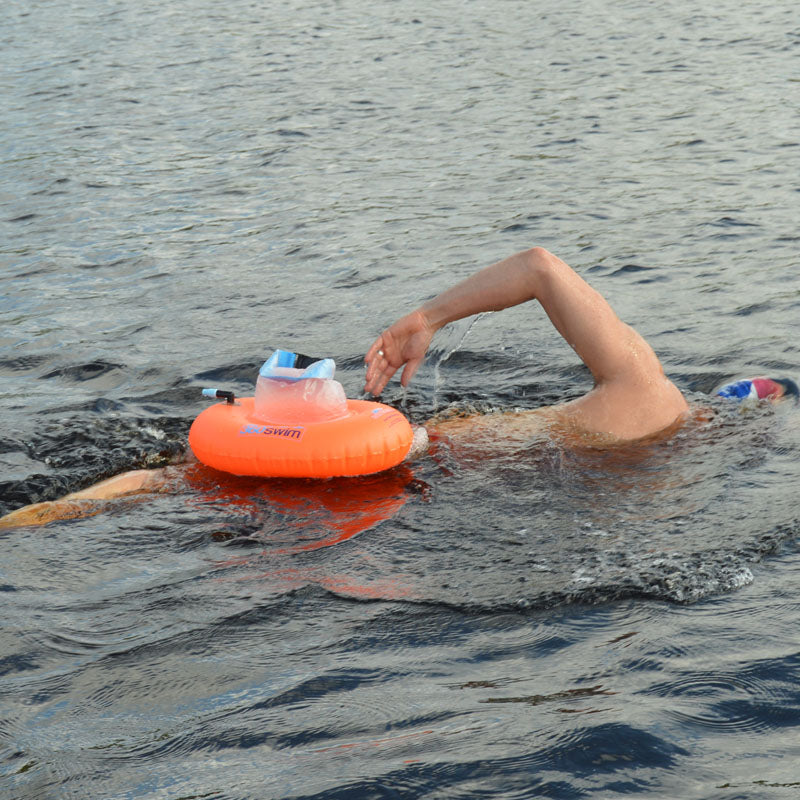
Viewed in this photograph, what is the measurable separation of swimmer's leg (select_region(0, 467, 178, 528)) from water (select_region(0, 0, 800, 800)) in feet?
0.37

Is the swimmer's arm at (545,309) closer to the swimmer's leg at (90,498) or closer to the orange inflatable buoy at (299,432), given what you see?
the orange inflatable buoy at (299,432)

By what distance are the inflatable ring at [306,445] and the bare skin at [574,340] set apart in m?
0.22

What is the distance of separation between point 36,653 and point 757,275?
689cm

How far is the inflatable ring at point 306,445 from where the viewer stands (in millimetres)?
5195

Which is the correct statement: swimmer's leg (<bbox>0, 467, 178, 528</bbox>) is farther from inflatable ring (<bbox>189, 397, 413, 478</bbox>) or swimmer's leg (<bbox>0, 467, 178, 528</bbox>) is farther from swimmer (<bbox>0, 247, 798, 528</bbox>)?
Answer: inflatable ring (<bbox>189, 397, 413, 478</bbox>)

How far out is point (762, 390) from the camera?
597 cm

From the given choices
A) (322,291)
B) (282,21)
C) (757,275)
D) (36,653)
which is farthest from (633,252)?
(282,21)

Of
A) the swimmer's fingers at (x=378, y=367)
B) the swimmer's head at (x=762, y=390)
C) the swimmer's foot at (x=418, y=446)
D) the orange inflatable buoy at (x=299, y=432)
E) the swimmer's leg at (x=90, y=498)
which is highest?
the swimmer's fingers at (x=378, y=367)

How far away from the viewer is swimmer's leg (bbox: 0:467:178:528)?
16.5ft

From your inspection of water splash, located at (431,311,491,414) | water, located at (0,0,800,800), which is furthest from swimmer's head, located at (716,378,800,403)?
water splash, located at (431,311,491,414)

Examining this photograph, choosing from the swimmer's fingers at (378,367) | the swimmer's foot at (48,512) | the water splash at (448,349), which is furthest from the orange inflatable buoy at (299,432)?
the water splash at (448,349)

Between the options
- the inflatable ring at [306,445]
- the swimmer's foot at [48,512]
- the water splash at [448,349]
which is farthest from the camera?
the water splash at [448,349]

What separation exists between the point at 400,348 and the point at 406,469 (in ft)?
2.13

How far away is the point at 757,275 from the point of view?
8.92 metres
